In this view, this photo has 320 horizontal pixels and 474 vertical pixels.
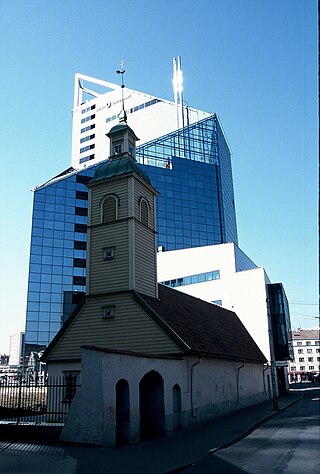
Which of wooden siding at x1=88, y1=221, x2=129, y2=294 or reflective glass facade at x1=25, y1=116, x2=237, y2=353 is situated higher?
reflective glass facade at x1=25, y1=116, x2=237, y2=353

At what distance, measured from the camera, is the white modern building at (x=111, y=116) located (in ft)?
324

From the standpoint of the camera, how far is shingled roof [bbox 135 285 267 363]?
2042 cm

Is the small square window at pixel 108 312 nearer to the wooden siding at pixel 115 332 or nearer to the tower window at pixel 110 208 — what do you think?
the wooden siding at pixel 115 332

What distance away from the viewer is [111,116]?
107 meters

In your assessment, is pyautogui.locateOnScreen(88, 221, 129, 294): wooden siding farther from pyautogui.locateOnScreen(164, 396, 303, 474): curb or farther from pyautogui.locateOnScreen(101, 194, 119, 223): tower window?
pyautogui.locateOnScreen(164, 396, 303, 474): curb

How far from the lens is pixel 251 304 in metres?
42.2

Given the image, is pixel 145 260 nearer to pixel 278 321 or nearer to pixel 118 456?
pixel 118 456

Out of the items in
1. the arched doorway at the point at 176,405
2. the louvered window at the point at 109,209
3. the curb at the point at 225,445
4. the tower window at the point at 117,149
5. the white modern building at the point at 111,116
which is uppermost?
the white modern building at the point at 111,116

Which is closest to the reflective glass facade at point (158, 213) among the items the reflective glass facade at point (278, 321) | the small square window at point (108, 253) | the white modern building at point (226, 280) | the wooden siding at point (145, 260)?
the white modern building at point (226, 280)

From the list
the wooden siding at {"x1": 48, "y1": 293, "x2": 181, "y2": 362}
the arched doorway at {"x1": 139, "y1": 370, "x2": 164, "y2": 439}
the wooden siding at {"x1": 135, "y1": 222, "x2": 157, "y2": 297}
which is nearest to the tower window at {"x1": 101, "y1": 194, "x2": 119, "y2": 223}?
the wooden siding at {"x1": 135, "y1": 222, "x2": 157, "y2": 297}

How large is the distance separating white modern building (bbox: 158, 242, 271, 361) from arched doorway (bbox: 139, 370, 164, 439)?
80.1 ft

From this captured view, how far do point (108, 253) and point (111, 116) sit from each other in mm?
90623

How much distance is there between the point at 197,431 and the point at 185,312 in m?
8.40

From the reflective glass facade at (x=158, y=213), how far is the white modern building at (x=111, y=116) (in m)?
6.92
